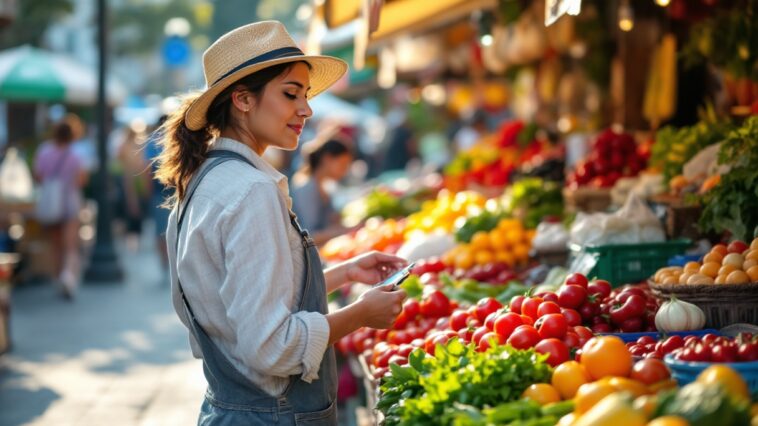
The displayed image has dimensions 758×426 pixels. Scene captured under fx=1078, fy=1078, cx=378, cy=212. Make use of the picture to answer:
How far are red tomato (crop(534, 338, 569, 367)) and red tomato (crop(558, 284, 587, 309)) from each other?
56 cm

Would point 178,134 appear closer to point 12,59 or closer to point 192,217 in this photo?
point 192,217

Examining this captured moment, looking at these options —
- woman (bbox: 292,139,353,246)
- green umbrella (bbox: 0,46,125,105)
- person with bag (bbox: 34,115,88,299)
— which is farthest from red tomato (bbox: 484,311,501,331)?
green umbrella (bbox: 0,46,125,105)

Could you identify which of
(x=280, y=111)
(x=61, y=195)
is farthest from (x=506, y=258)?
(x=61, y=195)

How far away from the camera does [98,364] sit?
9.34 meters

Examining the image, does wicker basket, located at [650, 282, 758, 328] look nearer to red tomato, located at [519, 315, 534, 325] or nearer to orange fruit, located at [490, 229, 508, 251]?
red tomato, located at [519, 315, 534, 325]

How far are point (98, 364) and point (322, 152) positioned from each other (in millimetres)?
2681

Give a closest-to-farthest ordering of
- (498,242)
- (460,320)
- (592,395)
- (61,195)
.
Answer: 1. (592,395)
2. (460,320)
3. (498,242)
4. (61,195)

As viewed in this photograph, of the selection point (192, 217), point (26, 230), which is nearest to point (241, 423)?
point (192, 217)

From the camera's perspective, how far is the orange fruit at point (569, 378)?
2.99 meters

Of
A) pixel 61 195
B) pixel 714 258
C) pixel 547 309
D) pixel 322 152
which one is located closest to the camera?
pixel 547 309

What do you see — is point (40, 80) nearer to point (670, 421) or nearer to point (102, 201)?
point (102, 201)

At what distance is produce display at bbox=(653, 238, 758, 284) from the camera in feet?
12.9

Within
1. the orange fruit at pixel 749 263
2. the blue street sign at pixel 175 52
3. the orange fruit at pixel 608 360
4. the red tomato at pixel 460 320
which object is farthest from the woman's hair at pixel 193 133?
the blue street sign at pixel 175 52

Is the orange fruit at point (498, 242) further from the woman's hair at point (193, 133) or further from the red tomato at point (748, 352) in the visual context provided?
the red tomato at point (748, 352)
